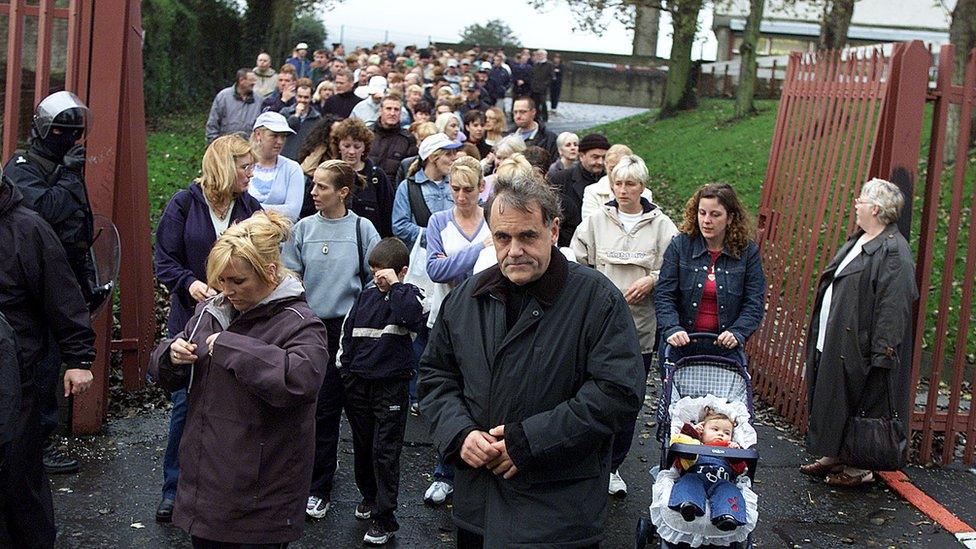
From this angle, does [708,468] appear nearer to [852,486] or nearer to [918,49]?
[852,486]

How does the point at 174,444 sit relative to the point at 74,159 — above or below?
below

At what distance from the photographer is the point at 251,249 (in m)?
4.37

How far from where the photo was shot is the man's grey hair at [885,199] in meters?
7.27

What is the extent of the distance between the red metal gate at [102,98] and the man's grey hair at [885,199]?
485cm

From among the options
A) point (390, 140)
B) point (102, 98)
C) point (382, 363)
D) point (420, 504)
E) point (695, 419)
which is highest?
point (102, 98)

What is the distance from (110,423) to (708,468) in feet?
14.3

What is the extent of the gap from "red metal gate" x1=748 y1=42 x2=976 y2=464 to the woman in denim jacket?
4.77 ft

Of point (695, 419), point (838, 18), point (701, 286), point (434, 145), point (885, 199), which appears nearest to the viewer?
point (695, 419)

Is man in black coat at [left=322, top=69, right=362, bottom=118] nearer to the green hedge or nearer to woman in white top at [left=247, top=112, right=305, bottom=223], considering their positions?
woman in white top at [left=247, top=112, right=305, bottom=223]

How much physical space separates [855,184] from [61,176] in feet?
17.0

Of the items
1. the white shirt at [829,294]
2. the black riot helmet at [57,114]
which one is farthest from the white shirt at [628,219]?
the black riot helmet at [57,114]

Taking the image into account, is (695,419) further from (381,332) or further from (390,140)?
(390,140)

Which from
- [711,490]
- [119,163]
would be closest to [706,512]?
[711,490]

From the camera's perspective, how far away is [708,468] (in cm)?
546
